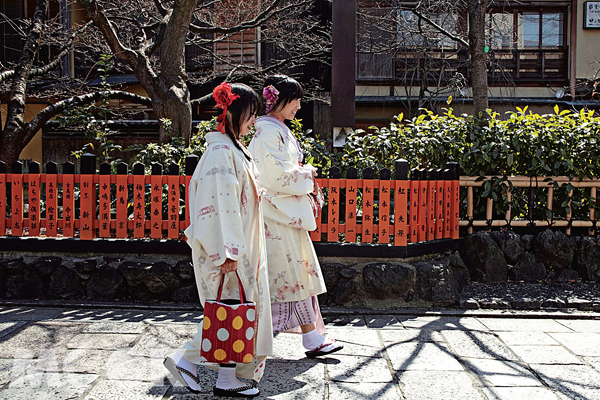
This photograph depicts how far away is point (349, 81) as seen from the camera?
780 centimetres

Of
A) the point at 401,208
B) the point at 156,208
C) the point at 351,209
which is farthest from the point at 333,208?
the point at 156,208

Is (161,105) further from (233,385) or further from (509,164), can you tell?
(233,385)

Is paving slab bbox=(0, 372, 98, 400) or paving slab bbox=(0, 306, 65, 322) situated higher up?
paving slab bbox=(0, 372, 98, 400)

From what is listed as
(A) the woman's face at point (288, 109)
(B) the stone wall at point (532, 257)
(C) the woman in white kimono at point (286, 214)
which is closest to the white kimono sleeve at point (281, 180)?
(C) the woman in white kimono at point (286, 214)

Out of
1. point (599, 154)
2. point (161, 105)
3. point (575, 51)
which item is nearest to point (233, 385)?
point (599, 154)

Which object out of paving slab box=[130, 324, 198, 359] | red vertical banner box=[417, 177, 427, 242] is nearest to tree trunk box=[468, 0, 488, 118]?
red vertical banner box=[417, 177, 427, 242]

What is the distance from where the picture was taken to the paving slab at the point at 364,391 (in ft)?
10.4

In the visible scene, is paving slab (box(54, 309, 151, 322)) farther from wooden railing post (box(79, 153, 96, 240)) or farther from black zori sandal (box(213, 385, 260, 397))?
black zori sandal (box(213, 385, 260, 397))

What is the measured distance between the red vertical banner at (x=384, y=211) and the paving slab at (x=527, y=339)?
1.46 meters

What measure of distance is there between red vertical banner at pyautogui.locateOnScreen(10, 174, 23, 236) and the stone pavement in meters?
1.02

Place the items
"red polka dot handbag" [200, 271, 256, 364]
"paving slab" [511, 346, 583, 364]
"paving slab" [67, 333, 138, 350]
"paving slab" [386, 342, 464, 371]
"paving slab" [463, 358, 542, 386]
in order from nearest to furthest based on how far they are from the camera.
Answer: "red polka dot handbag" [200, 271, 256, 364] < "paving slab" [463, 358, 542, 386] < "paving slab" [386, 342, 464, 371] < "paving slab" [511, 346, 583, 364] < "paving slab" [67, 333, 138, 350]

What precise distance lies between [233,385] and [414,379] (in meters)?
1.15

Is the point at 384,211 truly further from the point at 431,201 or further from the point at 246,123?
the point at 246,123

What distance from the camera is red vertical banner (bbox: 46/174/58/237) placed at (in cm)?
576
